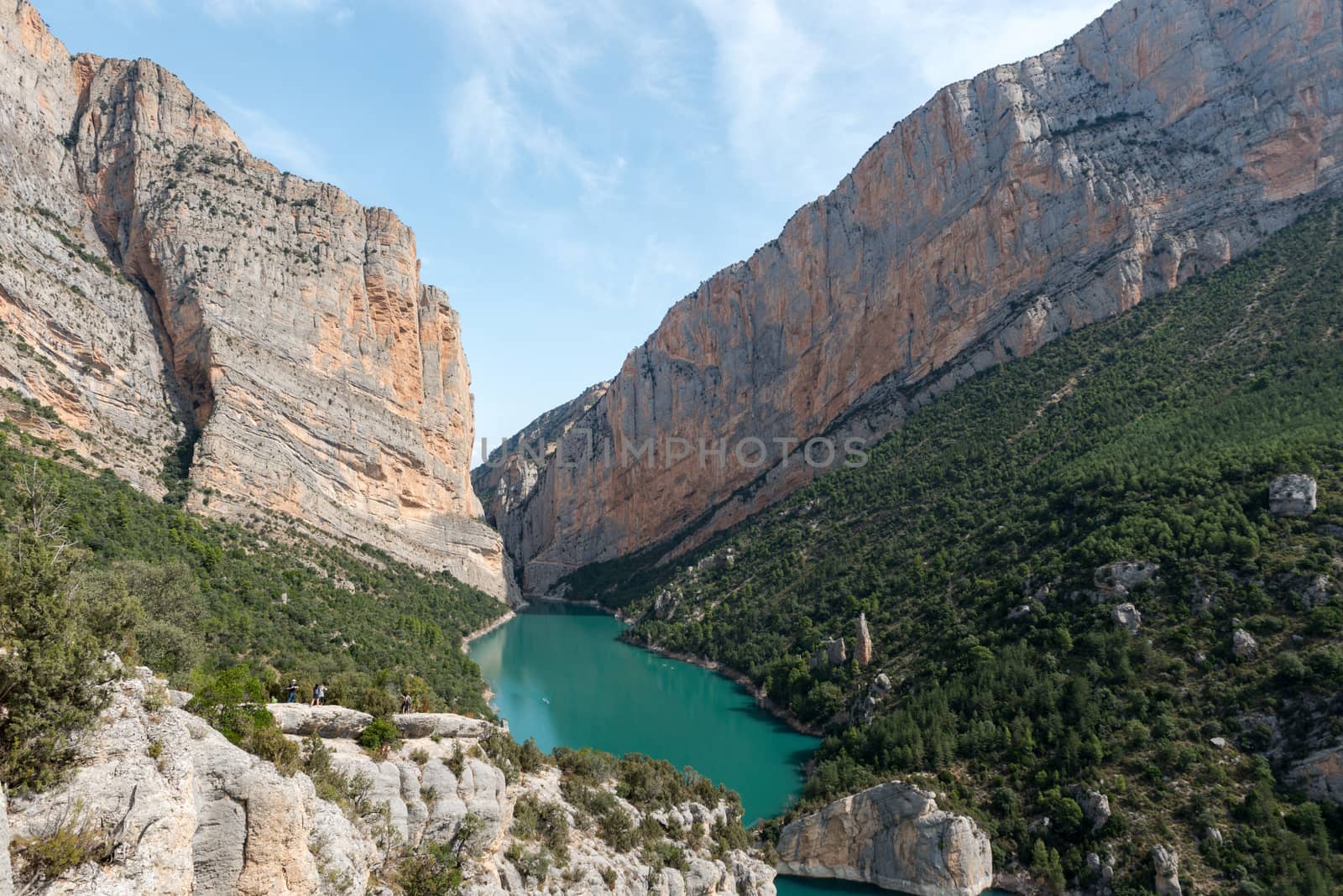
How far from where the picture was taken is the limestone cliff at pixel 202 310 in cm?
3716

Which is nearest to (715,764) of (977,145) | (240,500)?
(240,500)

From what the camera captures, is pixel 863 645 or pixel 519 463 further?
pixel 519 463

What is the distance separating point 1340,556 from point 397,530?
5510 centimetres

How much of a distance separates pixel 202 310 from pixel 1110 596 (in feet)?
169

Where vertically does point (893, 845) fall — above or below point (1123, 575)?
below

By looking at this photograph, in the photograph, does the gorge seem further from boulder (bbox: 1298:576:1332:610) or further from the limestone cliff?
the limestone cliff

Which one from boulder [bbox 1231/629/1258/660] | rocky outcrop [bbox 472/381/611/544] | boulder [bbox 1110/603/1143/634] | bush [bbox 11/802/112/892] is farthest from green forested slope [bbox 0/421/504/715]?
rocky outcrop [bbox 472/381/611/544]

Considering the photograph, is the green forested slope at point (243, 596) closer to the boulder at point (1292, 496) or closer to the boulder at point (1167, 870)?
the boulder at point (1167, 870)

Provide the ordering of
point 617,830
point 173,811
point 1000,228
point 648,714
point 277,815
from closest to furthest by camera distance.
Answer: point 173,811
point 277,815
point 617,830
point 648,714
point 1000,228

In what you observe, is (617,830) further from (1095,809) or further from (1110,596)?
(1110,596)

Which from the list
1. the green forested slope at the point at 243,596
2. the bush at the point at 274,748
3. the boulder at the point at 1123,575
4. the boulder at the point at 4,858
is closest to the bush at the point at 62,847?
the boulder at the point at 4,858

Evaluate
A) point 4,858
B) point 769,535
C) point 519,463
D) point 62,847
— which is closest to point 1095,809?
point 62,847

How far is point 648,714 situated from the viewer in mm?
39875

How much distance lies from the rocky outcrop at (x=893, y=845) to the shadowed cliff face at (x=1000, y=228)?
44159 mm
